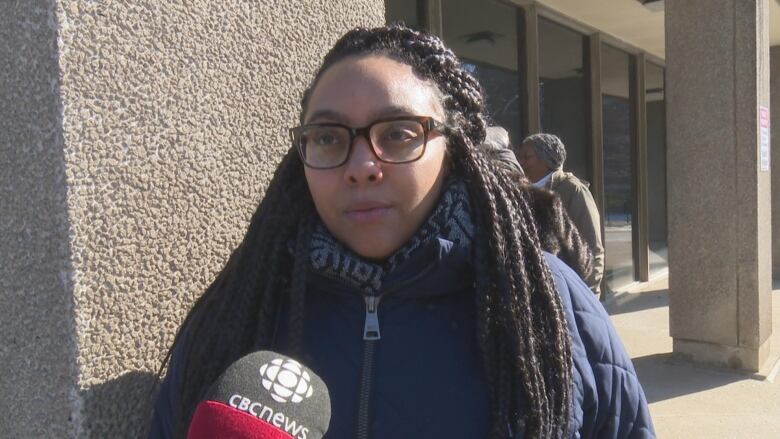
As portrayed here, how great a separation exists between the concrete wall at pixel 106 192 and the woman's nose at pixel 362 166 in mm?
510

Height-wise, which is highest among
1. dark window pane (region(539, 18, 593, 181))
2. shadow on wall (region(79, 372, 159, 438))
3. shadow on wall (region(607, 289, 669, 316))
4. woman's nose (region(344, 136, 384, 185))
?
dark window pane (region(539, 18, 593, 181))

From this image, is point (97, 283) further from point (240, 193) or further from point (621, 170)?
point (621, 170)

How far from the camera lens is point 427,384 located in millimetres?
1352

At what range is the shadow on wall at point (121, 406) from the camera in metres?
1.52

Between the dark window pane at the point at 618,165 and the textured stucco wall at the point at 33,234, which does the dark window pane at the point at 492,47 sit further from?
the textured stucco wall at the point at 33,234

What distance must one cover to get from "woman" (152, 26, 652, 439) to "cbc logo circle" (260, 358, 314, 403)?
0.96 ft

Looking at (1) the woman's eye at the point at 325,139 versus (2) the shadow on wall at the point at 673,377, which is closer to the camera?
(1) the woman's eye at the point at 325,139

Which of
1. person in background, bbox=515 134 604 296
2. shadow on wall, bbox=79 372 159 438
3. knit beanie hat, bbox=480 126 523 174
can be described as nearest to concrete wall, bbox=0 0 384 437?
shadow on wall, bbox=79 372 159 438

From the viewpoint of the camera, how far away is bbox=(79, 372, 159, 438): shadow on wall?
1522 millimetres

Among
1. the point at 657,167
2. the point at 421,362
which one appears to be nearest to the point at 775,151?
the point at 657,167

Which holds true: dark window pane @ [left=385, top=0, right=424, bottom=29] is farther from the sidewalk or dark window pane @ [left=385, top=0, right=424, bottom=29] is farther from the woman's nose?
the woman's nose

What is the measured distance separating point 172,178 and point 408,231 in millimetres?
594

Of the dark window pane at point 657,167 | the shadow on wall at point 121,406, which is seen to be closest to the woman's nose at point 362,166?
the shadow on wall at point 121,406

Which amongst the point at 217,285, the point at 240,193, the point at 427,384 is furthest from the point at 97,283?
the point at 427,384
